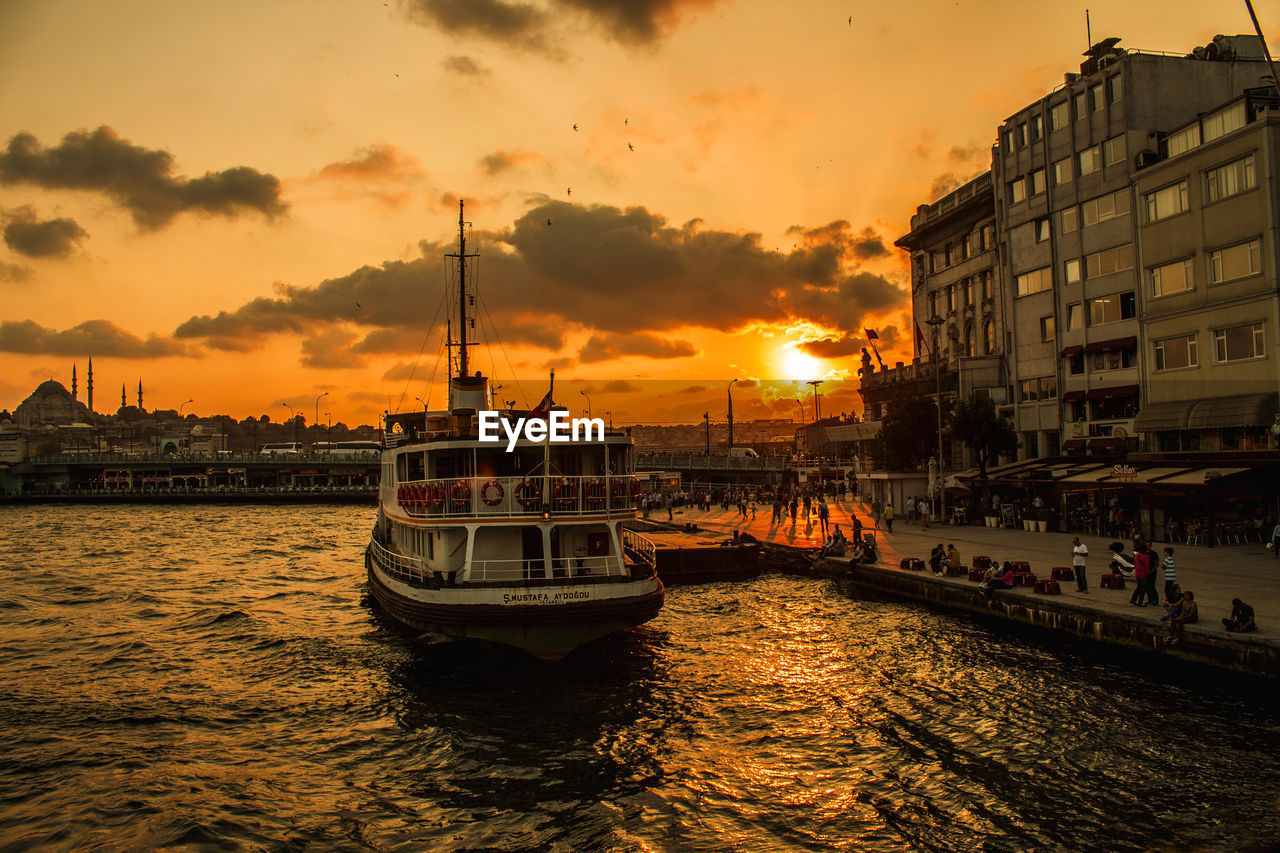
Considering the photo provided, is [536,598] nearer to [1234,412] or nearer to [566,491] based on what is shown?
[566,491]

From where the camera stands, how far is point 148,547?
61.9m

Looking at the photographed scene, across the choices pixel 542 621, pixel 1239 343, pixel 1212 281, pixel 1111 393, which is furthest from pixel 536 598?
pixel 1111 393

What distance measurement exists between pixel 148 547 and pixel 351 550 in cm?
1658

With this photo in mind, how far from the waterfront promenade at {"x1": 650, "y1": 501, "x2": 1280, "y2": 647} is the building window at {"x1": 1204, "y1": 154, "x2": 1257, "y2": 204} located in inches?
645

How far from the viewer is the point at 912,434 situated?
184 ft

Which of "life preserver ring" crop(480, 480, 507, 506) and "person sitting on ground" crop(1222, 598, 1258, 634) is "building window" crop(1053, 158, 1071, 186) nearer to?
"person sitting on ground" crop(1222, 598, 1258, 634)

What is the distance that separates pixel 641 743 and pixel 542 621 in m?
4.58

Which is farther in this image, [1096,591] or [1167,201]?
[1167,201]

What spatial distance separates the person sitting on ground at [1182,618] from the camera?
20828mm

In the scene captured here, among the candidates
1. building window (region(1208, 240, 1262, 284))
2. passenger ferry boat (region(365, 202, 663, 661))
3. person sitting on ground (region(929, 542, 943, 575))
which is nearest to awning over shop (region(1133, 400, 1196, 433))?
building window (region(1208, 240, 1262, 284))

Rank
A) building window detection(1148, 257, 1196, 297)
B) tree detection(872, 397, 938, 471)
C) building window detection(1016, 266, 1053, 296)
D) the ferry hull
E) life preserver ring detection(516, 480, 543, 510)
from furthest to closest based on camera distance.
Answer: tree detection(872, 397, 938, 471), building window detection(1016, 266, 1053, 296), building window detection(1148, 257, 1196, 297), life preserver ring detection(516, 480, 543, 510), the ferry hull

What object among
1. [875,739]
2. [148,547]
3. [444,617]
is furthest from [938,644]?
[148,547]

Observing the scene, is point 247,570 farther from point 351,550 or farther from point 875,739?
point 875,739

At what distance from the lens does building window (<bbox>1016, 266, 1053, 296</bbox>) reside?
52500 millimetres
